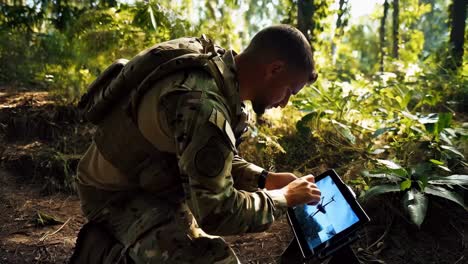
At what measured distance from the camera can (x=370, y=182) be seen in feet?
9.24

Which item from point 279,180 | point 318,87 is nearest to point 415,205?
point 279,180

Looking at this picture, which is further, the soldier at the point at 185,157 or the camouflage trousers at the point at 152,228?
the camouflage trousers at the point at 152,228

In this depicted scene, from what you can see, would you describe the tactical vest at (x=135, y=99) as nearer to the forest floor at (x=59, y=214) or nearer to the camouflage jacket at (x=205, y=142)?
the camouflage jacket at (x=205, y=142)

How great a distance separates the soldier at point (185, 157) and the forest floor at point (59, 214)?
0.85 meters

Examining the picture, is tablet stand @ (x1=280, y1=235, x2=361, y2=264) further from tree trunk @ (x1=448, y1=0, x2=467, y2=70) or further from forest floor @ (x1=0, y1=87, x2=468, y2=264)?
tree trunk @ (x1=448, y1=0, x2=467, y2=70)

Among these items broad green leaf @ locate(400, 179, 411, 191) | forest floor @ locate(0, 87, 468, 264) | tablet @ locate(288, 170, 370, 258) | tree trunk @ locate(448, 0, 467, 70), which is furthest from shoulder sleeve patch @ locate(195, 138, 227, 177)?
tree trunk @ locate(448, 0, 467, 70)

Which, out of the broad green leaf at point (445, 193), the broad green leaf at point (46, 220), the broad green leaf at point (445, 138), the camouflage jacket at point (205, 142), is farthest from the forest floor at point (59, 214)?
the camouflage jacket at point (205, 142)

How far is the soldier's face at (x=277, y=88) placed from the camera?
1751 mm

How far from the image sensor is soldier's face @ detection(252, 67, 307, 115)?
175 centimetres

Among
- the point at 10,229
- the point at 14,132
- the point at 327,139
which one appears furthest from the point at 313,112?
the point at 14,132

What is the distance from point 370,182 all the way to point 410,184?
1.03 feet

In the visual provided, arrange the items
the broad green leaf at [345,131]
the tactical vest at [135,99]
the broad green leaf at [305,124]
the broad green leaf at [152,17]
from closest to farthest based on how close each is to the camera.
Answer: the tactical vest at [135,99] → the broad green leaf at [345,131] → the broad green leaf at [305,124] → the broad green leaf at [152,17]

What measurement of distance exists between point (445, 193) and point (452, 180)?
148 millimetres

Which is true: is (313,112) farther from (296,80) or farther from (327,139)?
(296,80)
